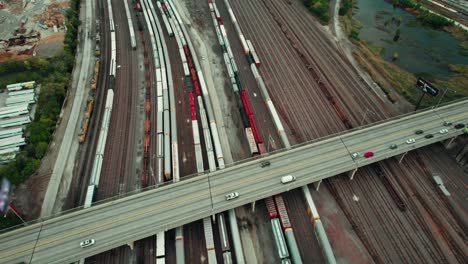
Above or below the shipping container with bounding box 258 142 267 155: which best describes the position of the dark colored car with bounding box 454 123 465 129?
below

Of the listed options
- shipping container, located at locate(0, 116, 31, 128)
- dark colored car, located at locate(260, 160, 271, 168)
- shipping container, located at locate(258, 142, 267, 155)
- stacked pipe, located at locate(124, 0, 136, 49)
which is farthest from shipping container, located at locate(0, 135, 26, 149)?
dark colored car, located at locate(260, 160, 271, 168)

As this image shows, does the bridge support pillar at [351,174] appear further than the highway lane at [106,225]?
Yes

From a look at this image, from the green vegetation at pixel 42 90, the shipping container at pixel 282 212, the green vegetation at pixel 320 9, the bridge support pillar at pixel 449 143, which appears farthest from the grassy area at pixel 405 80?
the green vegetation at pixel 42 90

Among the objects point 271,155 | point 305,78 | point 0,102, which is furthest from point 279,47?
point 0,102

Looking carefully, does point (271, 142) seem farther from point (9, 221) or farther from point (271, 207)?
point (9, 221)

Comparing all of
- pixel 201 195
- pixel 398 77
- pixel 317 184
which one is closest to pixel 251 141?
pixel 317 184

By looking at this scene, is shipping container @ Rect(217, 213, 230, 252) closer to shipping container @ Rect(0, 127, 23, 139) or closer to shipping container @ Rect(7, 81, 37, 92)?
shipping container @ Rect(0, 127, 23, 139)

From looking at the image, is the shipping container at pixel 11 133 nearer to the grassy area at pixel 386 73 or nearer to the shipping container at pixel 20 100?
→ the shipping container at pixel 20 100

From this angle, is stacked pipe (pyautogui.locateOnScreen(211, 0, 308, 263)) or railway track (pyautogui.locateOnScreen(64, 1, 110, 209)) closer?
stacked pipe (pyautogui.locateOnScreen(211, 0, 308, 263))
